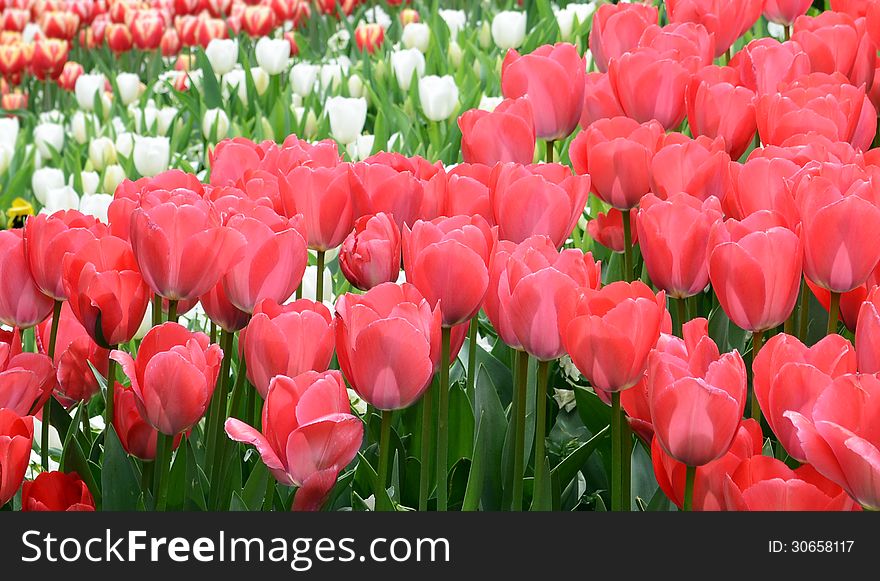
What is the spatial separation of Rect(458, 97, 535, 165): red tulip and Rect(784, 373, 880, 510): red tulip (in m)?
0.74

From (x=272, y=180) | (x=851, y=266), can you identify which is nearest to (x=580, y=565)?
(x=851, y=266)

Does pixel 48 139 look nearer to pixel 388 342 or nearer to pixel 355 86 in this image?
pixel 355 86

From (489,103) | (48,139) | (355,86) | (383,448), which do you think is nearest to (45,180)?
(48,139)

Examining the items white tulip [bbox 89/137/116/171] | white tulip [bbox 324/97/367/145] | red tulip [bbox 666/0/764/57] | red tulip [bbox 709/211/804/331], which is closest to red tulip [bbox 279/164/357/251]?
red tulip [bbox 709/211/804/331]

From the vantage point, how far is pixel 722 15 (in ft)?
6.69

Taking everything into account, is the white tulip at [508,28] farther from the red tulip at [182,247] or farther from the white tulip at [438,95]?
the red tulip at [182,247]

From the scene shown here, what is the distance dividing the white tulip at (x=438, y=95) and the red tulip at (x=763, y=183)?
1.49 m

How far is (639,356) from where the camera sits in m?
0.98

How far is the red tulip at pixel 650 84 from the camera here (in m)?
1.63

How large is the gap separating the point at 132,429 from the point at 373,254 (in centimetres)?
31

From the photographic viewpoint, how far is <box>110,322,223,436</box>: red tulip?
1014 mm

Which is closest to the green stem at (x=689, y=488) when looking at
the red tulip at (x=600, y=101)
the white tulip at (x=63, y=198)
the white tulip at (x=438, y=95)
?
the red tulip at (x=600, y=101)

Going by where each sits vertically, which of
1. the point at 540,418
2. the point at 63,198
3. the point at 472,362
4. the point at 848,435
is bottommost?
the point at 63,198

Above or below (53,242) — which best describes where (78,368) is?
below
